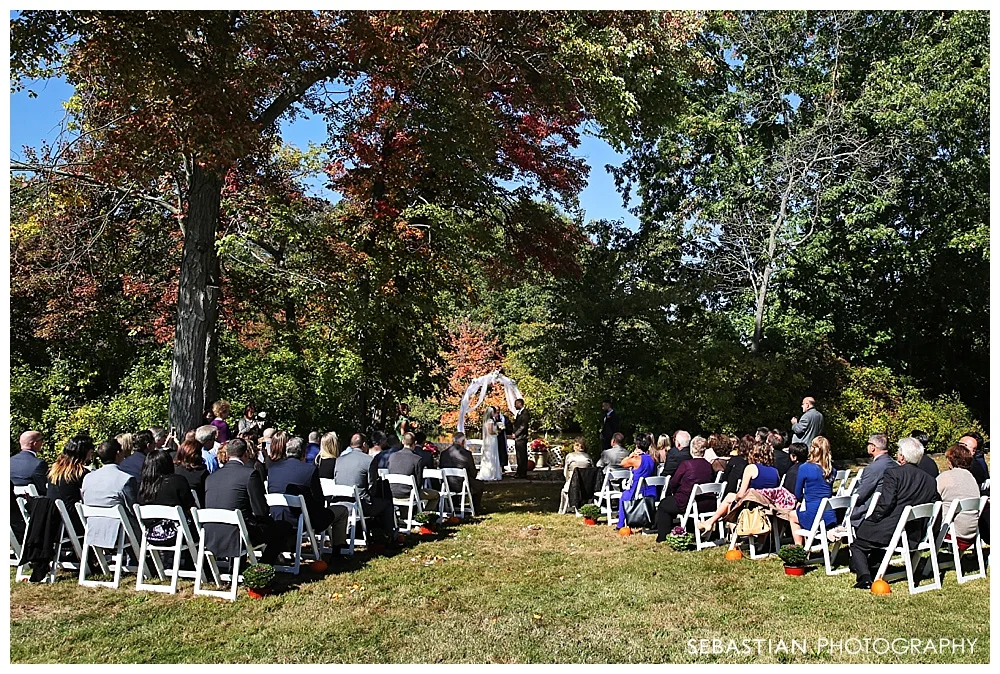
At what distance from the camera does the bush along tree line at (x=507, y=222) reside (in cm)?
1088

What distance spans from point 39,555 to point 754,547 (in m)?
6.69

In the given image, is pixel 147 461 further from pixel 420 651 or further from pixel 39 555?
pixel 420 651

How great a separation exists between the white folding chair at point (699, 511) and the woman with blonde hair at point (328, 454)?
3.88m

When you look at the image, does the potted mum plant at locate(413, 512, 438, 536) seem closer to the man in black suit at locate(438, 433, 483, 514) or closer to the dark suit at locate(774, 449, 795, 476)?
the man in black suit at locate(438, 433, 483, 514)

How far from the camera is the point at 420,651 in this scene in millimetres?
5945

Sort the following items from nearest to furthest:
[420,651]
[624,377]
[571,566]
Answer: [420,651] < [571,566] < [624,377]

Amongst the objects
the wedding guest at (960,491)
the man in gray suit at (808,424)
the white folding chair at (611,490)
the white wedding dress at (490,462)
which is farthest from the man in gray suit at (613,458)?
the white wedding dress at (490,462)

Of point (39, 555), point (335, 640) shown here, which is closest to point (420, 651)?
point (335, 640)

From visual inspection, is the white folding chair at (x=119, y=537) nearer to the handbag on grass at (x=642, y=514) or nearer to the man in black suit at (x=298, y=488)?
the man in black suit at (x=298, y=488)

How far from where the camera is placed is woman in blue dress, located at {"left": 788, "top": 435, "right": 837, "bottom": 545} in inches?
337

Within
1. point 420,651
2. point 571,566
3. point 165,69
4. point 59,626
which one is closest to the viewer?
point 420,651

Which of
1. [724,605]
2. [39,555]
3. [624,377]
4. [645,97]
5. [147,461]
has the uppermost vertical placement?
[645,97]

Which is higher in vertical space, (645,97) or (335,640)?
(645,97)

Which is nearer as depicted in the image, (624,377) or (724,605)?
(724,605)
